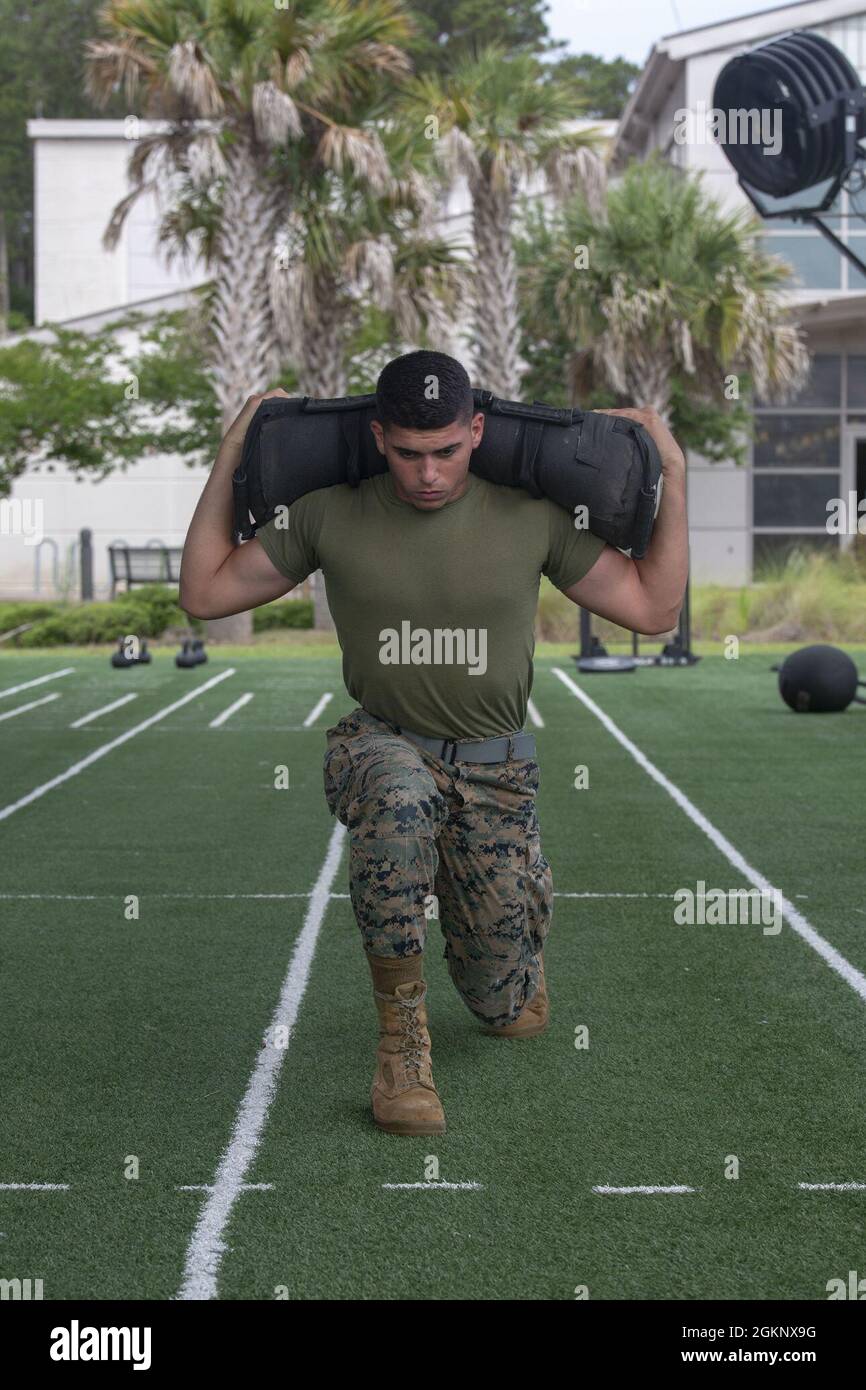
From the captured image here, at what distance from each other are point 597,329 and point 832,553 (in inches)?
237

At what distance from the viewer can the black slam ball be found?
1482 centimetres

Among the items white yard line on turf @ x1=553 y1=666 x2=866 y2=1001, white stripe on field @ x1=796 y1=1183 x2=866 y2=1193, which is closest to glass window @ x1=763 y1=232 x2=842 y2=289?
white yard line on turf @ x1=553 y1=666 x2=866 y2=1001

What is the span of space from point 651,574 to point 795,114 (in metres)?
6.59

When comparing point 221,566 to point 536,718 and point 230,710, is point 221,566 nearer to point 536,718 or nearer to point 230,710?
point 536,718

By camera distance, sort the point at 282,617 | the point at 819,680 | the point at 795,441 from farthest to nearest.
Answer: the point at 795,441 < the point at 282,617 < the point at 819,680

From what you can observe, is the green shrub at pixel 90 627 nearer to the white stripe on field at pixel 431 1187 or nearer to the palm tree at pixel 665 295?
the palm tree at pixel 665 295

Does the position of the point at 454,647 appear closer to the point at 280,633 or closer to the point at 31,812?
the point at 31,812

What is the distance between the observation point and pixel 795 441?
31500 mm

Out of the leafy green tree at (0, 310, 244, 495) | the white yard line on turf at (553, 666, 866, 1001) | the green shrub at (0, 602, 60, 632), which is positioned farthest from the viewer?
the leafy green tree at (0, 310, 244, 495)

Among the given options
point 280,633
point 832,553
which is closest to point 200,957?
point 280,633

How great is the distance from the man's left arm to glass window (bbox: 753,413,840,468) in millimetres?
27231

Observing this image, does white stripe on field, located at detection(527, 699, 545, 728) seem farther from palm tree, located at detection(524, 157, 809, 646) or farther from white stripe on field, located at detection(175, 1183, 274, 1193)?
palm tree, located at detection(524, 157, 809, 646)
